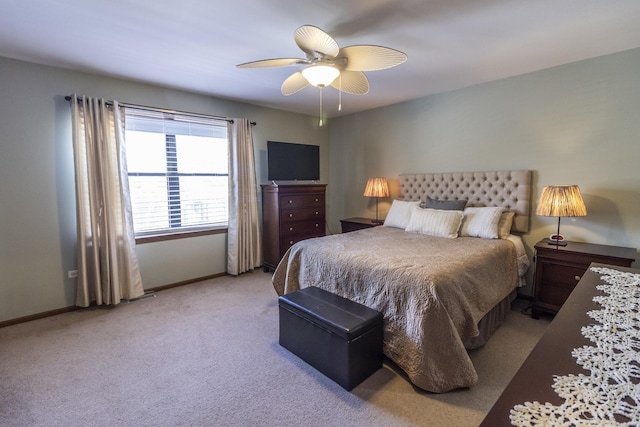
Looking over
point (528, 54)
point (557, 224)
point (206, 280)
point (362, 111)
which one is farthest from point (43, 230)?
point (557, 224)

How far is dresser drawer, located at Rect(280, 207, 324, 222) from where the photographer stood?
447cm

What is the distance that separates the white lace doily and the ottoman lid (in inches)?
47.0

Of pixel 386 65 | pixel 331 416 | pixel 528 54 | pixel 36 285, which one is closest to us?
pixel 331 416

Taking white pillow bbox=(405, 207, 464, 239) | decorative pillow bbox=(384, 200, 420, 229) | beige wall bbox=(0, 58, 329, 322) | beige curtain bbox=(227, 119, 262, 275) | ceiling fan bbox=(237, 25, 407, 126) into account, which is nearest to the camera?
ceiling fan bbox=(237, 25, 407, 126)

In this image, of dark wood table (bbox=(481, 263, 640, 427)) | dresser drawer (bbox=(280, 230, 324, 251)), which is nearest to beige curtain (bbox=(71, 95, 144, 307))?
dresser drawer (bbox=(280, 230, 324, 251))

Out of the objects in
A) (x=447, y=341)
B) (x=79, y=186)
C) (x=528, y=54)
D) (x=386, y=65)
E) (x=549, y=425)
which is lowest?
(x=447, y=341)

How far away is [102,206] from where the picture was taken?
10.9 ft

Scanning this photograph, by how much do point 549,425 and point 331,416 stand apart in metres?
1.40

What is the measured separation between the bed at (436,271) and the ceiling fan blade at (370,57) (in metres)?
1.47

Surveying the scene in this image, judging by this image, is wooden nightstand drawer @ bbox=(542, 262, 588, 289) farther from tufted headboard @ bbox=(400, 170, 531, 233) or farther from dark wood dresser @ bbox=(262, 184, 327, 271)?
dark wood dresser @ bbox=(262, 184, 327, 271)

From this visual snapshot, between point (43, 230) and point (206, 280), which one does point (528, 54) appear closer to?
point (206, 280)

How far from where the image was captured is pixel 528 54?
9.15 feet

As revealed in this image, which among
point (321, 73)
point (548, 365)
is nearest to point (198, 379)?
point (548, 365)

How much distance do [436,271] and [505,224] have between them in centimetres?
173
